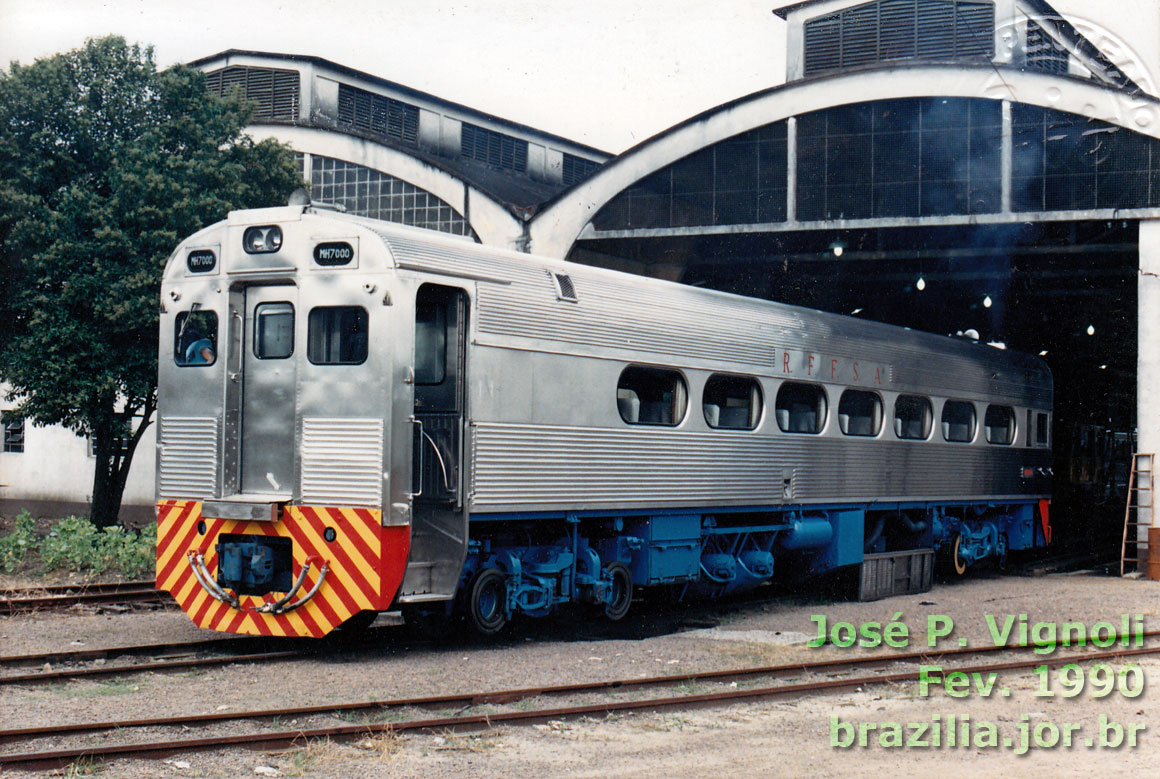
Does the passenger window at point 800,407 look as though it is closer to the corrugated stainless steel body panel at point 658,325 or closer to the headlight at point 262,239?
A: the corrugated stainless steel body panel at point 658,325

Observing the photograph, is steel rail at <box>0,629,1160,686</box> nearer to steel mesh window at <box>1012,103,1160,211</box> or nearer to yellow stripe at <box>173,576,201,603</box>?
yellow stripe at <box>173,576,201,603</box>

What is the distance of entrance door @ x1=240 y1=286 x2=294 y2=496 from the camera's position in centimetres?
1033

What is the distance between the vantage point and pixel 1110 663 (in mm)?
10797

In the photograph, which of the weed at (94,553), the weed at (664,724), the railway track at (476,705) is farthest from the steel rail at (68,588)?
the weed at (664,724)

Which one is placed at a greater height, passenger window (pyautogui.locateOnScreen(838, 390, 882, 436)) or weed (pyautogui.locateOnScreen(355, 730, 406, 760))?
passenger window (pyautogui.locateOnScreen(838, 390, 882, 436))

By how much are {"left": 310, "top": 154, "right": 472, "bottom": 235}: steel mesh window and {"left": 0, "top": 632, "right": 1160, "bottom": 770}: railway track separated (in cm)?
1439

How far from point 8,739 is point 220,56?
20.9 meters

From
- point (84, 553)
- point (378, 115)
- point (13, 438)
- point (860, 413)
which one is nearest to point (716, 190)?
point (860, 413)

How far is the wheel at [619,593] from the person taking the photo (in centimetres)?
1227

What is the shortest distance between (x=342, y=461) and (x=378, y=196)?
49.2 ft

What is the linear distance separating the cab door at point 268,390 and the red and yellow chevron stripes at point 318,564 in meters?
0.36

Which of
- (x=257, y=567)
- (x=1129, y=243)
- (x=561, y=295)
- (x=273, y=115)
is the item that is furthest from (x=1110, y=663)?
(x=273, y=115)

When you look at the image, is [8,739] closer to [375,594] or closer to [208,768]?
[208,768]

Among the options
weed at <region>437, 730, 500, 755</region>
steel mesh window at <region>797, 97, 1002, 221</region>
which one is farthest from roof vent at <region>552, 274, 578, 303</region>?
steel mesh window at <region>797, 97, 1002, 221</region>
